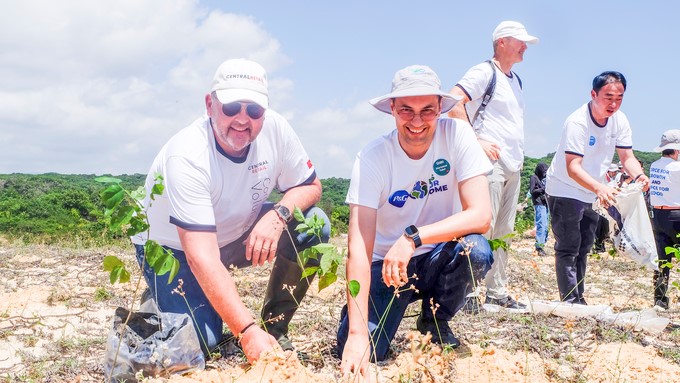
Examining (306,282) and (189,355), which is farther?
(306,282)

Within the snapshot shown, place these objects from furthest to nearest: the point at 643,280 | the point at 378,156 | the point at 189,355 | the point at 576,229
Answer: the point at 643,280 < the point at 576,229 < the point at 378,156 < the point at 189,355

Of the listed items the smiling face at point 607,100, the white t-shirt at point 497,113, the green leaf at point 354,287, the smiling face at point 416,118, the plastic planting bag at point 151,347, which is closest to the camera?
the green leaf at point 354,287

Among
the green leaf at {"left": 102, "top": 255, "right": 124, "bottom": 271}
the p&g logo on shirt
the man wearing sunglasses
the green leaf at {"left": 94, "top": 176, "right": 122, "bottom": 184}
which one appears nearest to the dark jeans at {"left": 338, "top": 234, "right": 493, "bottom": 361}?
the p&g logo on shirt

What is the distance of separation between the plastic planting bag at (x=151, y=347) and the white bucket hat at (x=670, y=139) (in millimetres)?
4403

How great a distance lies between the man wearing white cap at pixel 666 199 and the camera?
5.09 m

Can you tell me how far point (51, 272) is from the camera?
20.9ft

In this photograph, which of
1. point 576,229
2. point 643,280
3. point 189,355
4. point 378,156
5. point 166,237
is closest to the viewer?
point 189,355

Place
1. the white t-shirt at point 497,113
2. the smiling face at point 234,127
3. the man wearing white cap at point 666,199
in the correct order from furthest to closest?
the man wearing white cap at point 666,199 → the white t-shirt at point 497,113 → the smiling face at point 234,127

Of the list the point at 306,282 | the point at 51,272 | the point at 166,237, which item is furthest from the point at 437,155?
the point at 51,272

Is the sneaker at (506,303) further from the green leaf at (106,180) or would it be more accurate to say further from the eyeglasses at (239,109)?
the green leaf at (106,180)

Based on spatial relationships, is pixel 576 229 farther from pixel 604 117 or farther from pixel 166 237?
pixel 166 237

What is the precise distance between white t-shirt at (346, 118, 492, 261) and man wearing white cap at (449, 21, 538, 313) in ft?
3.90

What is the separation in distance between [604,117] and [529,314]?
154 centimetres

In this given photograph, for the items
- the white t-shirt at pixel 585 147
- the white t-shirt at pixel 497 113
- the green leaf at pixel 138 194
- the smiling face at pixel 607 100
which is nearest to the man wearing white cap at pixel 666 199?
the white t-shirt at pixel 585 147
